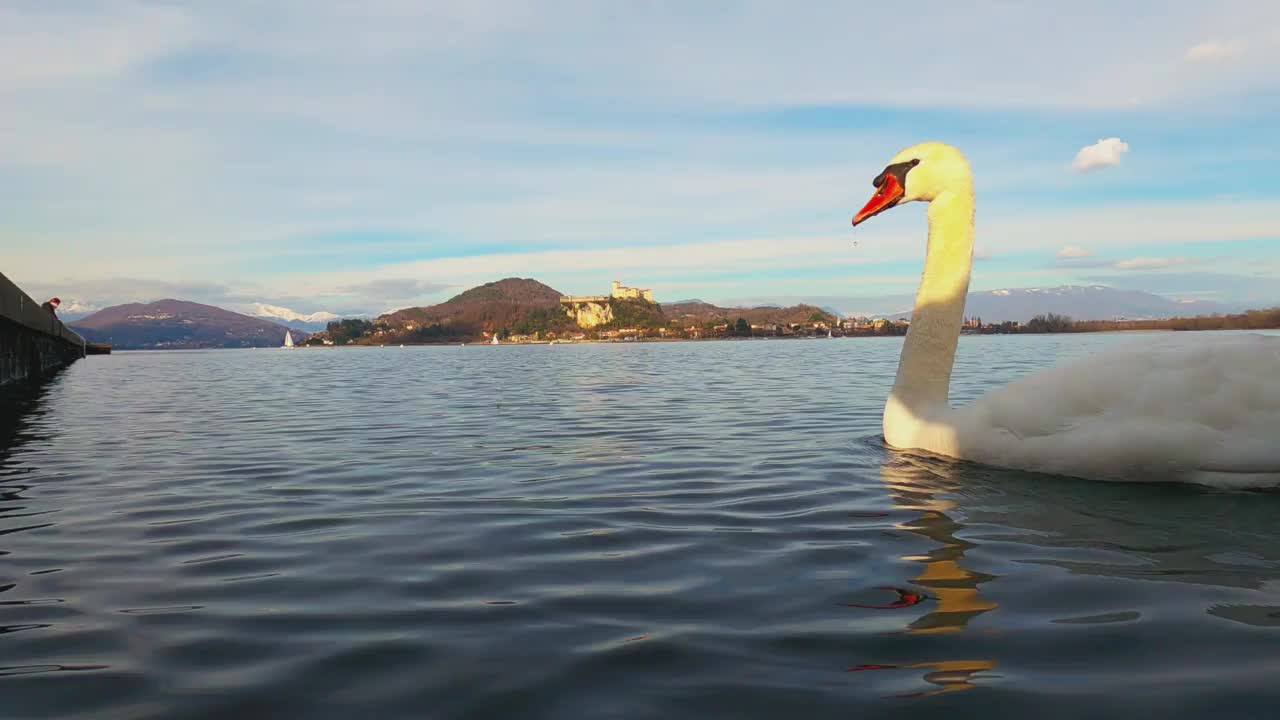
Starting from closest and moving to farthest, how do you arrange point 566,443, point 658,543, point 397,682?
point 397,682 < point 658,543 < point 566,443

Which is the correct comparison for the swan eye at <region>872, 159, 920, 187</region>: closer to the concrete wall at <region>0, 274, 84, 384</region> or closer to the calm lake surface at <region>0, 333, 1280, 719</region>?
the calm lake surface at <region>0, 333, 1280, 719</region>

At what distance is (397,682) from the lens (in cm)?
322

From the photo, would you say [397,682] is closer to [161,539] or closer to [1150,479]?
[161,539]

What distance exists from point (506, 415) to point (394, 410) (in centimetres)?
296

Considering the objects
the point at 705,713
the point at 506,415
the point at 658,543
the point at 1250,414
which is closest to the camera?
the point at 705,713

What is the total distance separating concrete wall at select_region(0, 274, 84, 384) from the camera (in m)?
17.5

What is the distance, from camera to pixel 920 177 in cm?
873

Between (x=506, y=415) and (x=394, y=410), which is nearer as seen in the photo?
(x=506, y=415)

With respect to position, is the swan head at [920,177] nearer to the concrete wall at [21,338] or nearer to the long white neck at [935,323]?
the long white neck at [935,323]

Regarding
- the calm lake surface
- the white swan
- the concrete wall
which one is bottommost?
the calm lake surface

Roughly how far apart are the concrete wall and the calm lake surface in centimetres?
1058

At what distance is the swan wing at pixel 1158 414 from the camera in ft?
19.5

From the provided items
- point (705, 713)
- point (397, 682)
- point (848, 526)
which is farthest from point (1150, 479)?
point (397, 682)

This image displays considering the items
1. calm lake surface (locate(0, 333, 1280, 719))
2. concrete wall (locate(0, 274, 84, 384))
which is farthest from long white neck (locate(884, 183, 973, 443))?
concrete wall (locate(0, 274, 84, 384))
